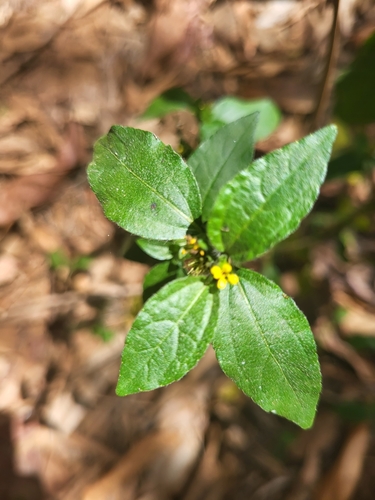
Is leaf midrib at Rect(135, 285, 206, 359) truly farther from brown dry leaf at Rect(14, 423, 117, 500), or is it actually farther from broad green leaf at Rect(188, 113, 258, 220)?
brown dry leaf at Rect(14, 423, 117, 500)

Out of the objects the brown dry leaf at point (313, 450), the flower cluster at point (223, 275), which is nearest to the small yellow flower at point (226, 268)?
the flower cluster at point (223, 275)

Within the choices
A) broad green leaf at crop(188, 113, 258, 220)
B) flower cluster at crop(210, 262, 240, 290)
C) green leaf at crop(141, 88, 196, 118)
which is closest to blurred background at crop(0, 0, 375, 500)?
green leaf at crop(141, 88, 196, 118)

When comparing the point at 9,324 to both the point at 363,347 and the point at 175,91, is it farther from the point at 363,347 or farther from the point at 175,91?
the point at 363,347

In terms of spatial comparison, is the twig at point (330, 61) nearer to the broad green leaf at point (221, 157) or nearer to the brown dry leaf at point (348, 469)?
the broad green leaf at point (221, 157)

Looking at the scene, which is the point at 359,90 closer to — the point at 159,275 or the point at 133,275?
the point at 159,275

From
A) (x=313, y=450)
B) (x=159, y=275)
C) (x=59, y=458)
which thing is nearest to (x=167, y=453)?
(x=59, y=458)

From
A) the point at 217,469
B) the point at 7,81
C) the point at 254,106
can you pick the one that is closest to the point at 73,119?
the point at 7,81

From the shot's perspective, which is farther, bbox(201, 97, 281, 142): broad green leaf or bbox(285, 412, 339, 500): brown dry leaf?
bbox(285, 412, 339, 500): brown dry leaf
